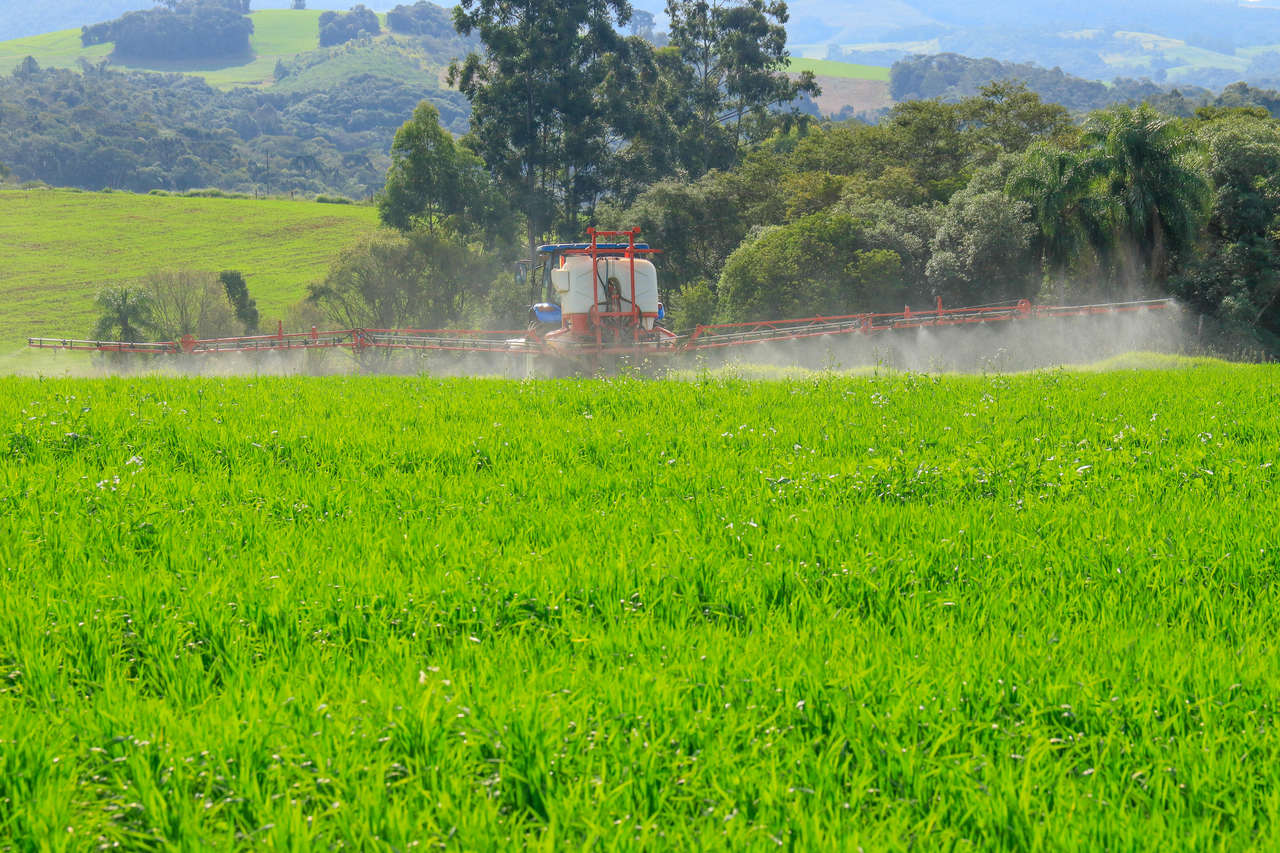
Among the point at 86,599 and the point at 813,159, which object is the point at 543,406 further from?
the point at 813,159

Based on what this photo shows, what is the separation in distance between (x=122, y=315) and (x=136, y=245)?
4385cm

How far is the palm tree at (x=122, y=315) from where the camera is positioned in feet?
178

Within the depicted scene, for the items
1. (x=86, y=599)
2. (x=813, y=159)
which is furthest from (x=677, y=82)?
(x=86, y=599)

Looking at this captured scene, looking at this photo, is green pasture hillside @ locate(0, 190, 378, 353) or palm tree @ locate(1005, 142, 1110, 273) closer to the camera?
palm tree @ locate(1005, 142, 1110, 273)

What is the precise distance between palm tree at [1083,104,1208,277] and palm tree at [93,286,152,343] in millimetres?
50629

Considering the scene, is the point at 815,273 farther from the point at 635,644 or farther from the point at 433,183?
the point at 635,644

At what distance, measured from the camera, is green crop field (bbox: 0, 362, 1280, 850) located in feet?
9.16

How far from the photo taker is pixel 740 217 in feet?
173

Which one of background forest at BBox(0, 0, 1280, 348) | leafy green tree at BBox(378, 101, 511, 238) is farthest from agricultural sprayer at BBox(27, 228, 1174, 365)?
leafy green tree at BBox(378, 101, 511, 238)

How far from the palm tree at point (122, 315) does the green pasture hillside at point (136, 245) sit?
15130 millimetres

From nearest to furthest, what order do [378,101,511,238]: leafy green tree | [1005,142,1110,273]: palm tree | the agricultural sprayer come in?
the agricultural sprayer → [1005,142,1110,273]: palm tree → [378,101,511,238]: leafy green tree

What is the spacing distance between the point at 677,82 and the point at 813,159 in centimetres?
1779

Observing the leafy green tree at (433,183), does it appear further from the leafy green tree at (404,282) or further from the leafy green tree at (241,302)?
the leafy green tree at (241,302)

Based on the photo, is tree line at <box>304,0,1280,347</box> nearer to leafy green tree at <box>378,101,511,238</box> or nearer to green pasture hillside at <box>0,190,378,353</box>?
leafy green tree at <box>378,101,511,238</box>
